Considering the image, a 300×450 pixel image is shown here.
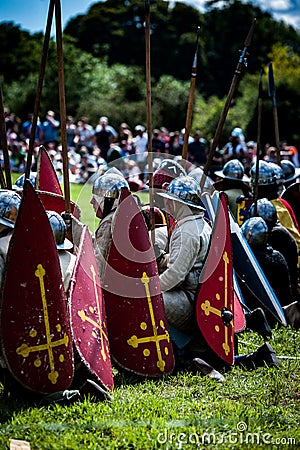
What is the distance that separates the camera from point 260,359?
603 centimetres

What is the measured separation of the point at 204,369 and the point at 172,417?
3.29 ft

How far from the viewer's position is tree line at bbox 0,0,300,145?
27.8 m

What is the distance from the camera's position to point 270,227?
25.8 feet

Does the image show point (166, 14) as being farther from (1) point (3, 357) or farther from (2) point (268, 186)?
(1) point (3, 357)

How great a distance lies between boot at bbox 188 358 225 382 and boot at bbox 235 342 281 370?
387mm

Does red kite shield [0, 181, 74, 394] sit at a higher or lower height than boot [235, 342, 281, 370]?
higher

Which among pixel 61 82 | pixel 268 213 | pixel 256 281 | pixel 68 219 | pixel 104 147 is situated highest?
pixel 61 82

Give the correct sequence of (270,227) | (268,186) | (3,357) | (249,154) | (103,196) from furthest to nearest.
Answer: (249,154) → (268,186) → (270,227) → (103,196) → (3,357)

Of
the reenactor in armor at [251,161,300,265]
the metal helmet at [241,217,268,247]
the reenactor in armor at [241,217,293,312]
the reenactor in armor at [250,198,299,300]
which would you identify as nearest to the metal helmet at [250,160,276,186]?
the reenactor in armor at [251,161,300,265]

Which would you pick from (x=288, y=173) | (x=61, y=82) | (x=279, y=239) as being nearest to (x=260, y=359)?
(x=279, y=239)

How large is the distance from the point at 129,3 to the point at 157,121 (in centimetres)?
2764

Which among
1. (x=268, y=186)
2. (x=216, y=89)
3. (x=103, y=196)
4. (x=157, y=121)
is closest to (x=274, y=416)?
(x=103, y=196)

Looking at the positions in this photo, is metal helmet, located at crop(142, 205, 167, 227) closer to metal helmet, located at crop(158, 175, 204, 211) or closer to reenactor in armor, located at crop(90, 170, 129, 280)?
reenactor in armor, located at crop(90, 170, 129, 280)

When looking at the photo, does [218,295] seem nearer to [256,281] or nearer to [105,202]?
[105,202]
